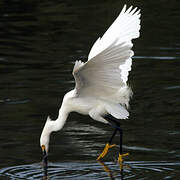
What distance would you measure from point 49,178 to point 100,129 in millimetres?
2066

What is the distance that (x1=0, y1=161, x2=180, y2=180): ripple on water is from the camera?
8.76 meters

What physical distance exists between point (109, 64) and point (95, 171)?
5.28 feet

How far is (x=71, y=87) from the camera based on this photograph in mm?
13000

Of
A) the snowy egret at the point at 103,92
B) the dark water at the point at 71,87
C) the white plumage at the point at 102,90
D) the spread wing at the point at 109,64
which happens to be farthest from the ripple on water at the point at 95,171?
the spread wing at the point at 109,64

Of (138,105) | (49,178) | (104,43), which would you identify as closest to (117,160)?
(49,178)

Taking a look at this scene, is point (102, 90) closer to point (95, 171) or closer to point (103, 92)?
point (103, 92)

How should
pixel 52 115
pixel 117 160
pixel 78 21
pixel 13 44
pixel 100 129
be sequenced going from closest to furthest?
pixel 117 160 → pixel 100 129 → pixel 52 115 → pixel 13 44 → pixel 78 21

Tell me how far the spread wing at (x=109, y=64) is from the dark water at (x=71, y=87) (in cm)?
101

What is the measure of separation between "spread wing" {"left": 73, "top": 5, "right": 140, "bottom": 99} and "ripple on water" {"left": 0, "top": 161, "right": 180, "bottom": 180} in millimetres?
957

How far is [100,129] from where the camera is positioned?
1077cm

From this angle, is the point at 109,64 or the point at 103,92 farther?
the point at 103,92

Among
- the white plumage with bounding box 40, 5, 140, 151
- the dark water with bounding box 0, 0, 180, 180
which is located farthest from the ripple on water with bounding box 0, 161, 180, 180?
the white plumage with bounding box 40, 5, 140, 151

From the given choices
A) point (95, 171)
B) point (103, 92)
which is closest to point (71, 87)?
point (103, 92)

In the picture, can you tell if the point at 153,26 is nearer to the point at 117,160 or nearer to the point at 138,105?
the point at 138,105
